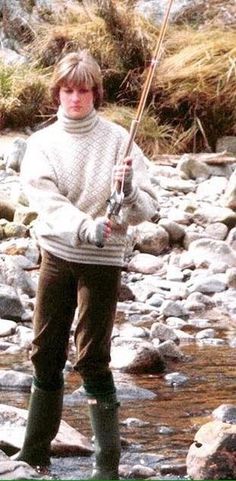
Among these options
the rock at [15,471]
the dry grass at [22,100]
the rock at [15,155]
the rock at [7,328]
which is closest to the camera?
the rock at [15,471]

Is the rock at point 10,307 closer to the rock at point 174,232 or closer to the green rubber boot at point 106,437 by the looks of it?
the rock at point 174,232

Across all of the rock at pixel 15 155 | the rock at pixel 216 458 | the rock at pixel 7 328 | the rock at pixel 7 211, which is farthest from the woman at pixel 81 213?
the rock at pixel 15 155

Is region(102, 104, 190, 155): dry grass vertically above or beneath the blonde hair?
beneath

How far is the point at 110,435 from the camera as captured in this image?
4.08 metres

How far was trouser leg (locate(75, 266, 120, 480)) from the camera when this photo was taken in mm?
3924

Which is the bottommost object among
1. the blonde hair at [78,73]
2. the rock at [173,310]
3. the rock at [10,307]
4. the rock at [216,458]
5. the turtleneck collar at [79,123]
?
the rock at [173,310]

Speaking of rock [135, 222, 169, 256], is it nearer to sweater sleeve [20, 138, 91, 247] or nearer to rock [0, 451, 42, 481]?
sweater sleeve [20, 138, 91, 247]

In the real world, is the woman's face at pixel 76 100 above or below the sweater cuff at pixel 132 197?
above

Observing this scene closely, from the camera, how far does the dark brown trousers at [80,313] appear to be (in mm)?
3926

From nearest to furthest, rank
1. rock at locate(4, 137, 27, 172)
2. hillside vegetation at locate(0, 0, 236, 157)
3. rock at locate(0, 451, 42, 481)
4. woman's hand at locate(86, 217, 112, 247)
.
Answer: rock at locate(0, 451, 42, 481) < woman's hand at locate(86, 217, 112, 247) < rock at locate(4, 137, 27, 172) < hillside vegetation at locate(0, 0, 236, 157)

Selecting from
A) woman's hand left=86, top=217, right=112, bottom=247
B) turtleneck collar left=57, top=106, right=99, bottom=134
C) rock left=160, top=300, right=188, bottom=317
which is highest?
turtleneck collar left=57, top=106, right=99, bottom=134

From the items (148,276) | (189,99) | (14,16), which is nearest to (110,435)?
(148,276)

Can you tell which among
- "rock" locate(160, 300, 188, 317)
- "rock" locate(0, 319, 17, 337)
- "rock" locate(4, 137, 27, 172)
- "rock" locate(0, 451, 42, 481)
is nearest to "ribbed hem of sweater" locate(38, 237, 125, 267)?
"rock" locate(0, 451, 42, 481)

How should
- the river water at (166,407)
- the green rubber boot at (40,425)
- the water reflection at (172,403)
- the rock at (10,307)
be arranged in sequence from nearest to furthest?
the green rubber boot at (40,425) → the river water at (166,407) → the water reflection at (172,403) → the rock at (10,307)
